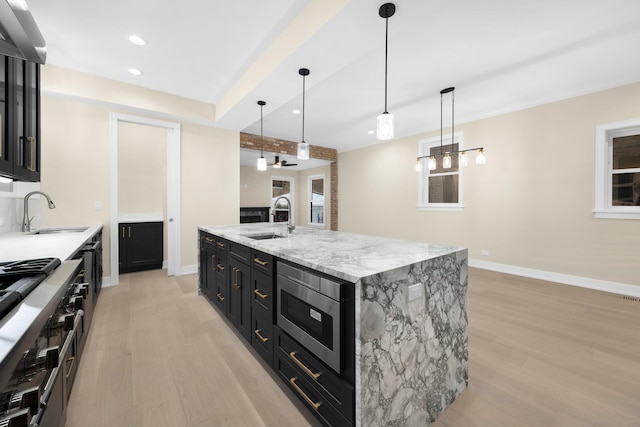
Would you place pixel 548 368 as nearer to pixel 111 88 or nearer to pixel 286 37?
pixel 286 37

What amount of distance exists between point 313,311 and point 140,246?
424 cm

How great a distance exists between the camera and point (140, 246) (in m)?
4.34

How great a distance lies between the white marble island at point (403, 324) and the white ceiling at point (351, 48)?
5.40 feet

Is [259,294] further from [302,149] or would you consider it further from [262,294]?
[302,149]

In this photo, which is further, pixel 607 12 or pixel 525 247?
pixel 525 247

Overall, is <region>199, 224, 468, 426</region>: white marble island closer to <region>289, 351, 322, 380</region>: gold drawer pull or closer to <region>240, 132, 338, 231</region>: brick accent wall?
<region>289, 351, 322, 380</region>: gold drawer pull

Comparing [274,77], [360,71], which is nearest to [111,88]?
[274,77]

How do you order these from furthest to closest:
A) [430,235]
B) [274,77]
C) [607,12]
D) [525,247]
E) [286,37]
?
[430,235] < [525,247] < [274,77] < [286,37] < [607,12]

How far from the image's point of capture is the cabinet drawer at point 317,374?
1.14 metres

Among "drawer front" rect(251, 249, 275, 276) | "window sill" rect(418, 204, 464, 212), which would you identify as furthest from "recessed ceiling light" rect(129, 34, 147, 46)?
"window sill" rect(418, 204, 464, 212)

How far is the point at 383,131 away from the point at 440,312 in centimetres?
125

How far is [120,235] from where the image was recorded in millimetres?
4121

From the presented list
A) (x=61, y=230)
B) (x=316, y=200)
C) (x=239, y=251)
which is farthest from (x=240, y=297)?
(x=316, y=200)

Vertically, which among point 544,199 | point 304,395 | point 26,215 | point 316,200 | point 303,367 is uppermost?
point 316,200
